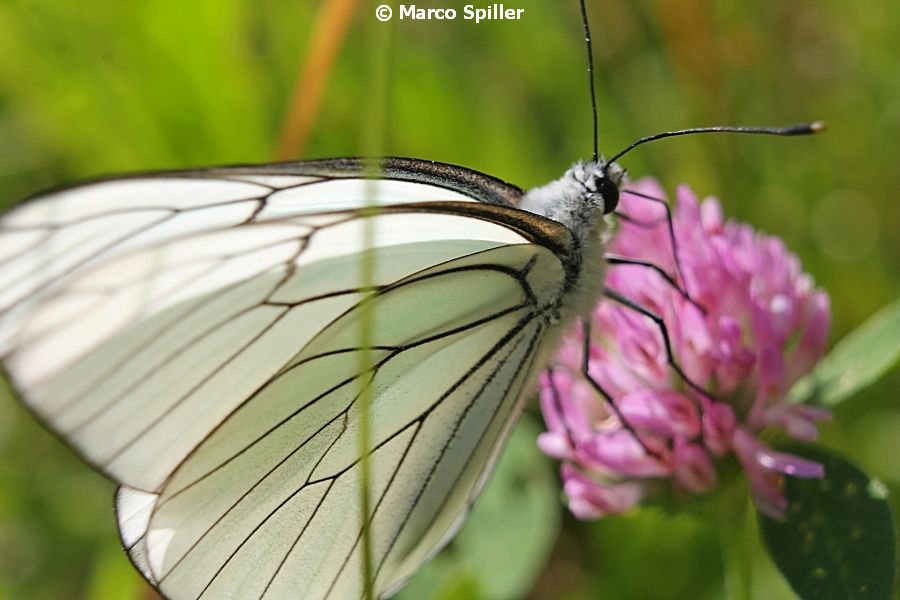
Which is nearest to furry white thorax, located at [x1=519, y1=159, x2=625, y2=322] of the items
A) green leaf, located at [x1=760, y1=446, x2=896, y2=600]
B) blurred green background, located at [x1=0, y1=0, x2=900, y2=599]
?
green leaf, located at [x1=760, y1=446, x2=896, y2=600]

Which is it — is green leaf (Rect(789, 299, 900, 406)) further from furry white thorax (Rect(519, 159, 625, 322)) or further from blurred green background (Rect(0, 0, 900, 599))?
blurred green background (Rect(0, 0, 900, 599))

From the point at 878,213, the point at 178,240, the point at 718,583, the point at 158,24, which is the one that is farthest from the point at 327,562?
the point at 878,213

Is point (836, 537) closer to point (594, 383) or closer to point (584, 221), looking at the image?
point (594, 383)

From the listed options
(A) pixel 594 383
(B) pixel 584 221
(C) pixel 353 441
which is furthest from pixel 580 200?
(C) pixel 353 441

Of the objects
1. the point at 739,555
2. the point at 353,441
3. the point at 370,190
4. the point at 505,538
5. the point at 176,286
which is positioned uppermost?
the point at 370,190

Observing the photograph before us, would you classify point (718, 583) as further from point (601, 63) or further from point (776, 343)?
point (601, 63)
